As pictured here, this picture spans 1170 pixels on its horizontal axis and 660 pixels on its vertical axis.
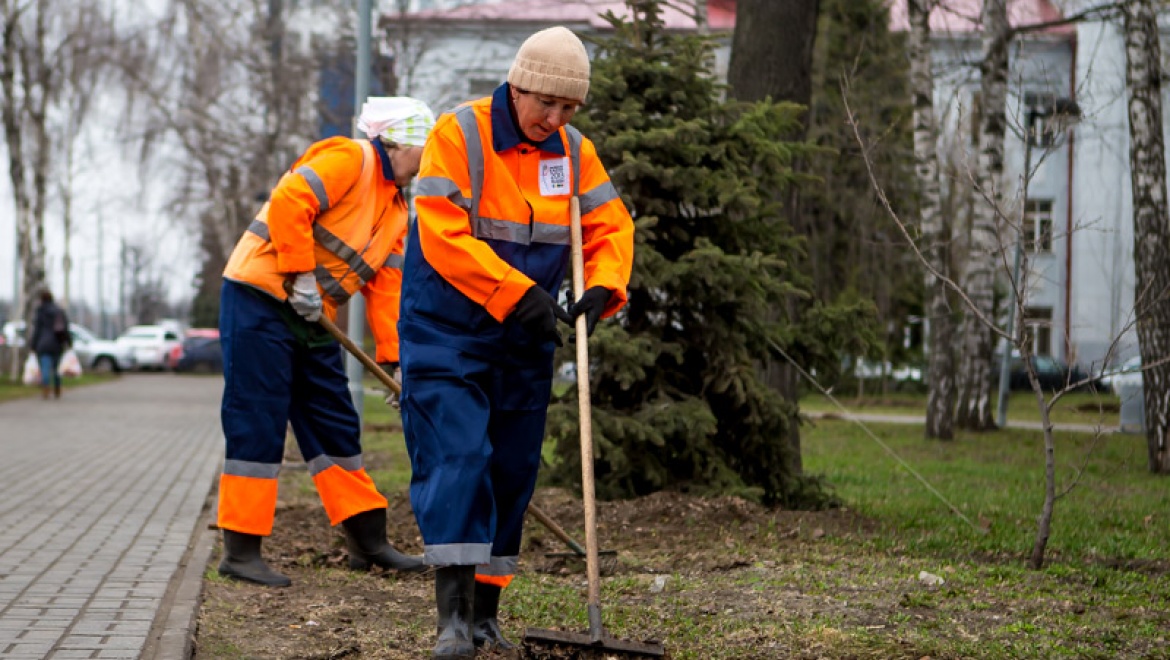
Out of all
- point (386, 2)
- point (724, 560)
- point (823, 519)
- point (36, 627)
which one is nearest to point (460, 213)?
point (36, 627)

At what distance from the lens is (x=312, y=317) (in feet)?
20.3

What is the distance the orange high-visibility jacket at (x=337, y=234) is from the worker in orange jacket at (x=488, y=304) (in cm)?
149

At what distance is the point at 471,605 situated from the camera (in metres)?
4.62

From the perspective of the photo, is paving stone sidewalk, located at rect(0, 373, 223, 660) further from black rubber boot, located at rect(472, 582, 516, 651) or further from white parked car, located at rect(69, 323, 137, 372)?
white parked car, located at rect(69, 323, 137, 372)

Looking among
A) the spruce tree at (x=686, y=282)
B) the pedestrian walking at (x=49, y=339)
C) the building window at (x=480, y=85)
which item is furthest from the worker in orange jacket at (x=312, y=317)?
the pedestrian walking at (x=49, y=339)

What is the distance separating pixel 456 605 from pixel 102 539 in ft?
11.5

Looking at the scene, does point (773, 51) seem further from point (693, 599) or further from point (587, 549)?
point (587, 549)

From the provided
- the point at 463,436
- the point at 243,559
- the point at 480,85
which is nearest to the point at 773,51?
the point at 243,559

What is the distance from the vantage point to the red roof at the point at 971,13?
17.2 metres

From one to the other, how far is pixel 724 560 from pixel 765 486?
2087mm

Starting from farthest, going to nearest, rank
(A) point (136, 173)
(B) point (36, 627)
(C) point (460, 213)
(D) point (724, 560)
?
(A) point (136, 173)
(D) point (724, 560)
(B) point (36, 627)
(C) point (460, 213)

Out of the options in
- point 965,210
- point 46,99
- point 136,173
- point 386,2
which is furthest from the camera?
point 136,173

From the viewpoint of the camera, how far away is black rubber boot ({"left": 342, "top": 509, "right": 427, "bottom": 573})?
6.57 m

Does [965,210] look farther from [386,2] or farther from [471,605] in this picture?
[471,605]
